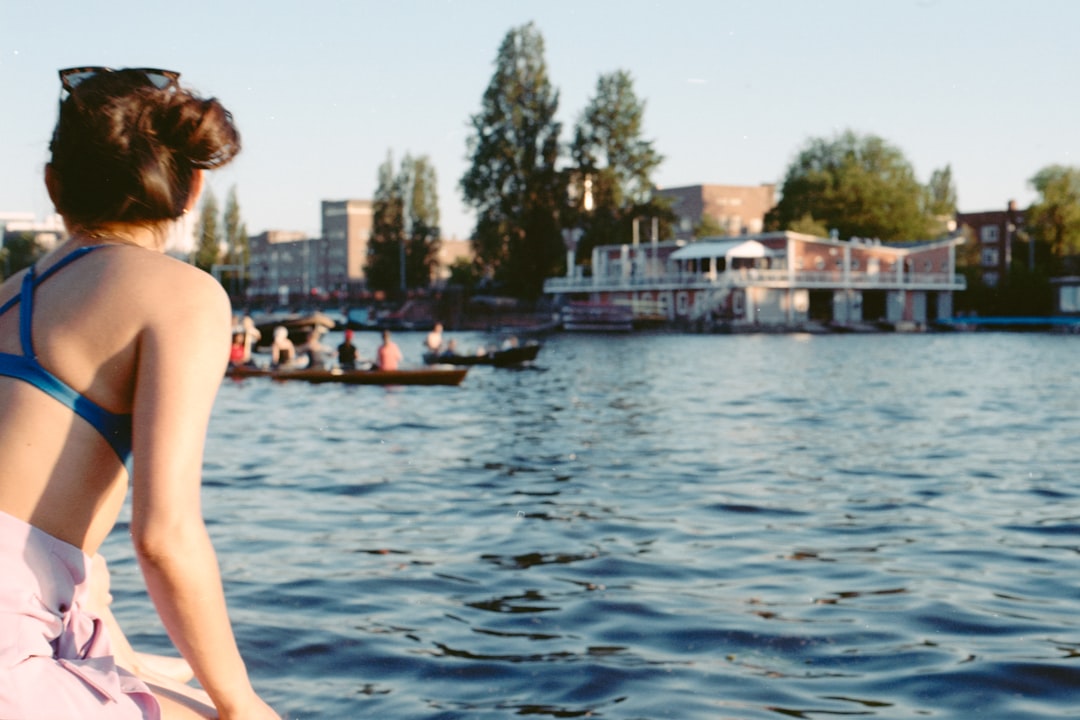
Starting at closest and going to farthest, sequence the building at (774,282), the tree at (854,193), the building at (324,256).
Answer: the building at (774,282)
the tree at (854,193)
the building at (324,256)

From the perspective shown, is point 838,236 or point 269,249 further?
point 269,249

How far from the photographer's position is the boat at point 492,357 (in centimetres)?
3594

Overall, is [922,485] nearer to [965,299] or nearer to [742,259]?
[742,259]

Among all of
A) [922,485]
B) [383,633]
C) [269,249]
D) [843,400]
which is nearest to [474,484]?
[922,485]

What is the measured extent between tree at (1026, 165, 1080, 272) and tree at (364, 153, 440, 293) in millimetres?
48540

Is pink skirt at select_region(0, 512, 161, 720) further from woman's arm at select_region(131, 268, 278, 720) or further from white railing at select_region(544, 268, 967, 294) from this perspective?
white railing at select_region(544, 268, 967, 294)

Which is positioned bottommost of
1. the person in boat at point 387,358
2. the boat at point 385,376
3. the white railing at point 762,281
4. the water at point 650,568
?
the water at point 650,568

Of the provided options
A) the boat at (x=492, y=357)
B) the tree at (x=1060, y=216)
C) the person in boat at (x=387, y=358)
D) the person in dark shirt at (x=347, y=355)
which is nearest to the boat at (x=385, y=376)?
the person in boat at (x=387, y=358)

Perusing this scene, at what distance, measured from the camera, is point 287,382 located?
3088cm

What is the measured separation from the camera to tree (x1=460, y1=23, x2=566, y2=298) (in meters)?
82.2

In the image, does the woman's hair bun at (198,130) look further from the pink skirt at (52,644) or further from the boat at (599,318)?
the boat at (599,318)

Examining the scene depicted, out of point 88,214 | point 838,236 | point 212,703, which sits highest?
point 838,236

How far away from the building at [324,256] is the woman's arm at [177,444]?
147 metres

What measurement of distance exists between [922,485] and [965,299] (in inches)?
3389
